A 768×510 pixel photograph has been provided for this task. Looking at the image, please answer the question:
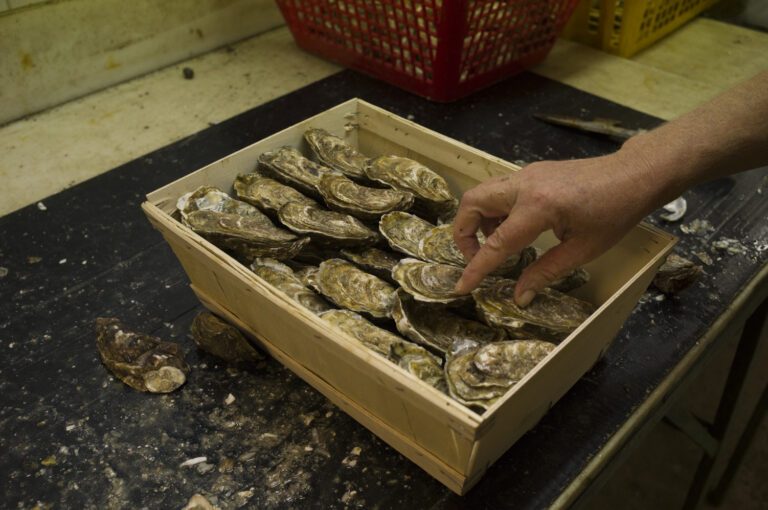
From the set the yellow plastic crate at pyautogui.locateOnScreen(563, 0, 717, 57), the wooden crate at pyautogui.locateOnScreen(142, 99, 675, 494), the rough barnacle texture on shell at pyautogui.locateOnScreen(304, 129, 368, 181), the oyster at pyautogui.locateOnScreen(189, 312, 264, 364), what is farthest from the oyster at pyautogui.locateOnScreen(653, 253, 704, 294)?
the yellow plastic crate at pyautogui.locateOnScreen(563, 0, 717, 57)

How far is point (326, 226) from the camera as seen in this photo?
3.51 feet

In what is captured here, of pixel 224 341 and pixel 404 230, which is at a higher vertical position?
pixel 404 230

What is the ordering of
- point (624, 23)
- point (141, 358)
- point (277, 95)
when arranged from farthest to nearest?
point (624, 23)
point (277, 95)
point (141, 358)

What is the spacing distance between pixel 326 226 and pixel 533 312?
401mm

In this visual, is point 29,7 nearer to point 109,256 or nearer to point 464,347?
point 109,256

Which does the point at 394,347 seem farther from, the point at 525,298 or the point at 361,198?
the point at 361,198

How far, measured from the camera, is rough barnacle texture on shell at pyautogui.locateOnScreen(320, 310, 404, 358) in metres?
0.89

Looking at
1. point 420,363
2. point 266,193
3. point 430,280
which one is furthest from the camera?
point 266,193

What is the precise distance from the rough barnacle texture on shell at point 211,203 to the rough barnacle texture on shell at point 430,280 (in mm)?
333

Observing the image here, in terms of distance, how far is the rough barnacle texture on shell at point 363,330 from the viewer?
89cm

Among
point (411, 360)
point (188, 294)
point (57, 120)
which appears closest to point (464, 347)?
point (411, 360)

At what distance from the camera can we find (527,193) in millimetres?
825

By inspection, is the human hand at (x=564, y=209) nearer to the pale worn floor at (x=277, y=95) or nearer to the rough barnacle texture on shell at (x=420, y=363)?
the rough barnacle texture on shell at (x=420, y=363)

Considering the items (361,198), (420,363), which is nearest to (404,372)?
(420,363)
